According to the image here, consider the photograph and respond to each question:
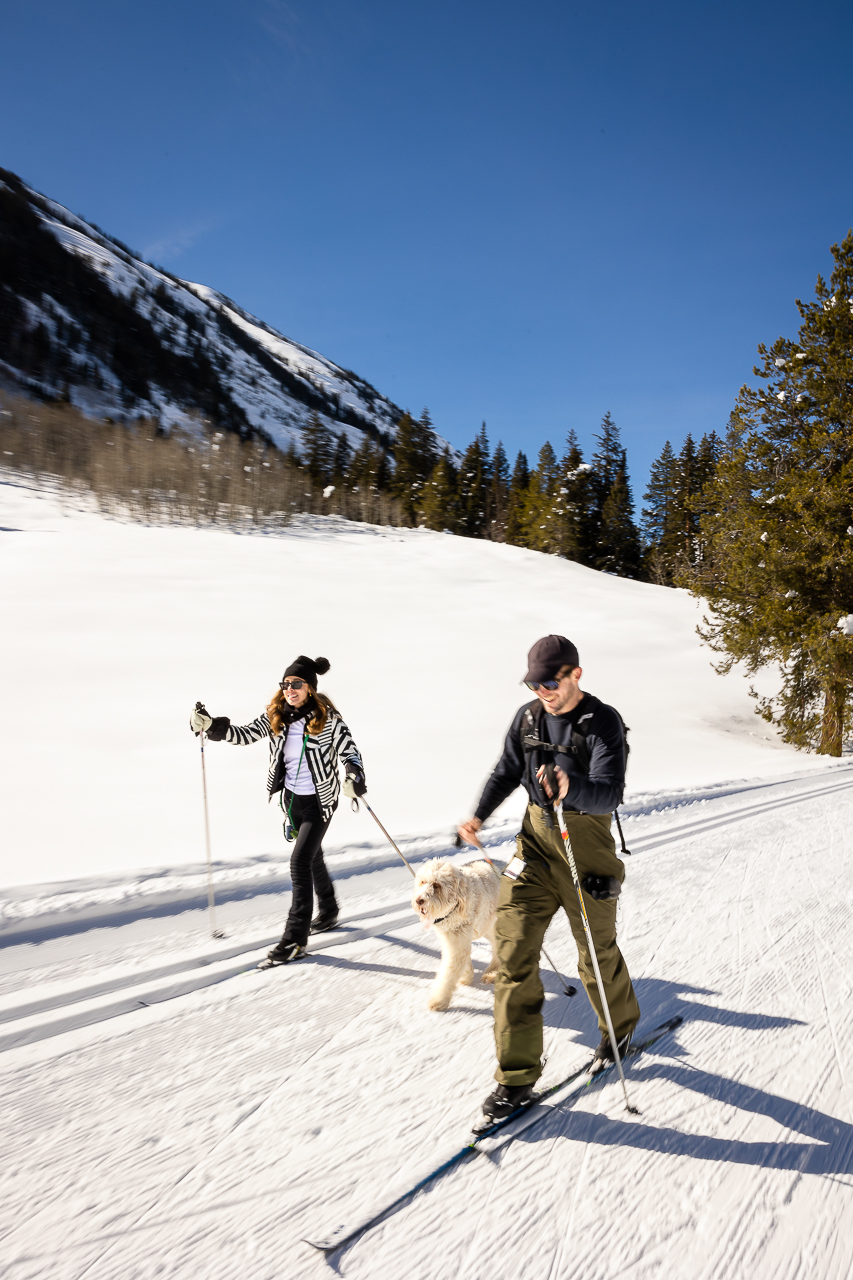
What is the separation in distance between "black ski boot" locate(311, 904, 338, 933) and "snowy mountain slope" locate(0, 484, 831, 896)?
1.13m

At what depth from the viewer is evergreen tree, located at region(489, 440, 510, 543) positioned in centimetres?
6769

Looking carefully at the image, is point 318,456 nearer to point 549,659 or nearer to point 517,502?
point 517,502

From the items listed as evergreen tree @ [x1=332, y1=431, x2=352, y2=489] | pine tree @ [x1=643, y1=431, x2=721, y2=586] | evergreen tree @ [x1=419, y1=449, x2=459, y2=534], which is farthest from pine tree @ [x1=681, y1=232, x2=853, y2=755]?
evergreen tree @ [x1=332, y1=431, x2=352, y2=489]

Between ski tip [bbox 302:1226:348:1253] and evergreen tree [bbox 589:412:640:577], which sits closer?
ski tip [bbox 302:1226:348:1253]

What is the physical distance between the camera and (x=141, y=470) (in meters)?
37.0

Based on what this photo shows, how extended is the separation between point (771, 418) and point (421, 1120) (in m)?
15.6

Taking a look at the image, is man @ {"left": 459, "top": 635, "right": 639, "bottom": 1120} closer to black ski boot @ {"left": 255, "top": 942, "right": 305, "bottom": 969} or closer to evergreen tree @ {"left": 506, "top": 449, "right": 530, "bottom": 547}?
black ski boot @ {"left": 255, "top": 942, "right": 305, "bottom": 969}

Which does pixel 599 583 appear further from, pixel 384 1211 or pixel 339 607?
pixel 384 1211

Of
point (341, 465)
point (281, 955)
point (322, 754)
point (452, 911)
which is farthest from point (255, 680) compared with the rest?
point (341, 465)

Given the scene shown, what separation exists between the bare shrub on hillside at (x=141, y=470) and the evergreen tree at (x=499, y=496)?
2799cm

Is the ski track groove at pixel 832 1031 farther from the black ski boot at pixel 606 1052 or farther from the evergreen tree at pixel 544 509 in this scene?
the evergreen tree at pixel 544 509

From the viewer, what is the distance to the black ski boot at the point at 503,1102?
2.72 meters

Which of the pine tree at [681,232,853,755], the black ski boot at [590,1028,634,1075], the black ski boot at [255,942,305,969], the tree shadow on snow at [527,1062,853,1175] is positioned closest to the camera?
the tree shadow on snow at [527,1062,853,1175]

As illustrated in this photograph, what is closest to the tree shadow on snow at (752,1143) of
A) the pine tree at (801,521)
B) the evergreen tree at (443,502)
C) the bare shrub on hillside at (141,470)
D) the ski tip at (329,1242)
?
the ski tip at (329,1242)
